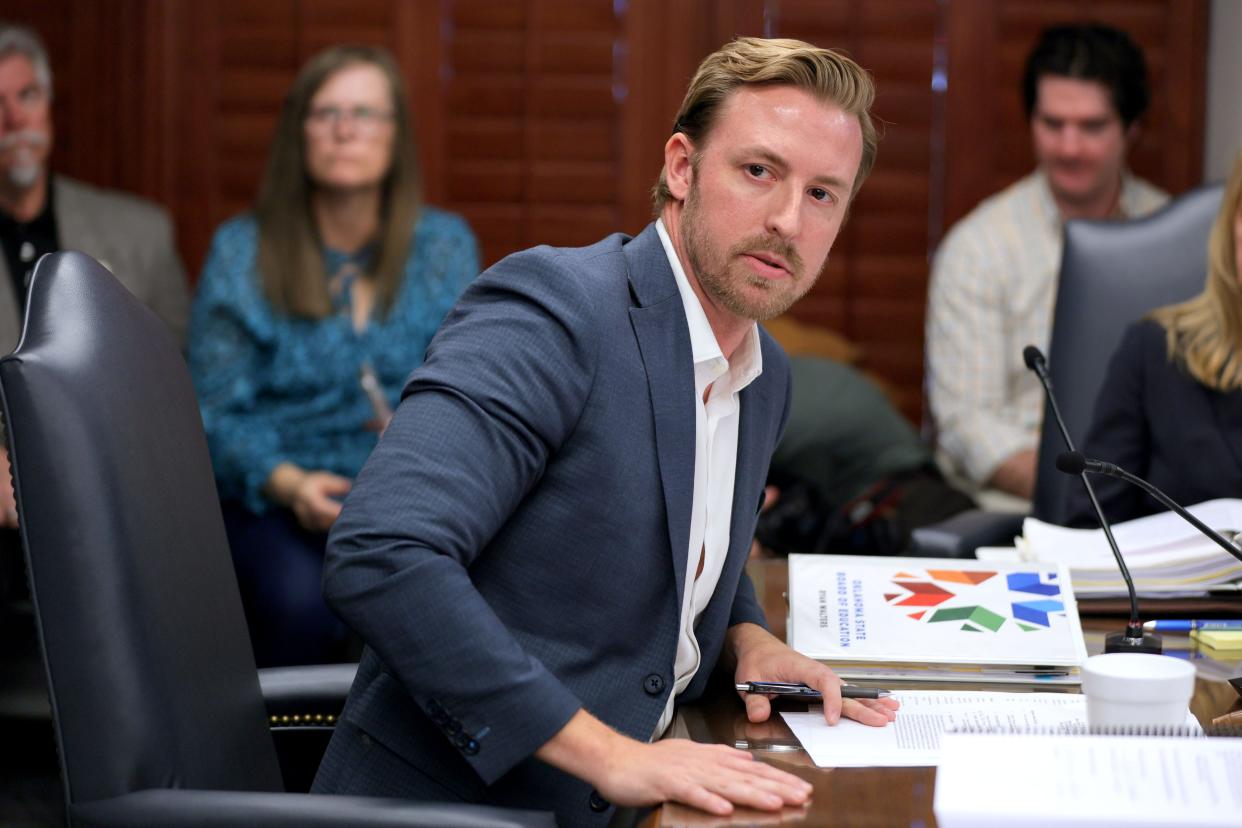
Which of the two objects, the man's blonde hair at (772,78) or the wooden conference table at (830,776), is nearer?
the wooden conference table at (830,776)

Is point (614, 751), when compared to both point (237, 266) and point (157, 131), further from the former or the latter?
point (157, 131)

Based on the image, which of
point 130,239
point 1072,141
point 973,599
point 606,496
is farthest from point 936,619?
point 130,239

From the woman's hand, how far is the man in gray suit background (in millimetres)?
Answer: 553

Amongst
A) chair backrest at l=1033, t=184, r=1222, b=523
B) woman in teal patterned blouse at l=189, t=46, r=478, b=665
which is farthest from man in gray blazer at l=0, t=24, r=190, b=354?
chair backrest at l=1033, t=184, r=1222, b=523

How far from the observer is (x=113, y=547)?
43.1 inches

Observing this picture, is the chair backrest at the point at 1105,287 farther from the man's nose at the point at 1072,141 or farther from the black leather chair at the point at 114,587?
the black leather chair at the point at 114,587

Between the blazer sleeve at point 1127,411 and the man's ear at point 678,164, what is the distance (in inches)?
42.9

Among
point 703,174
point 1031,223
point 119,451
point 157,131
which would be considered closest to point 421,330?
point 157,131

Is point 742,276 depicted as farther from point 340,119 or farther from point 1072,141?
point 1072,141

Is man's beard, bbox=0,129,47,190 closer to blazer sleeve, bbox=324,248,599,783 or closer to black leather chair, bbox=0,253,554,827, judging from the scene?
black leather chair, bbox=0,253,554,827

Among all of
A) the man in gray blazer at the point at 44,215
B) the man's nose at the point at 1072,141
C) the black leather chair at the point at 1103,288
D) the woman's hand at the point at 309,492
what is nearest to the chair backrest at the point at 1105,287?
the black leather chair at the point at 1103,288

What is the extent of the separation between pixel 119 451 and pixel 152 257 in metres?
2.27

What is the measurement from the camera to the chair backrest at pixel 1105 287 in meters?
2.50

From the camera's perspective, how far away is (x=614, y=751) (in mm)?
1116
